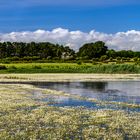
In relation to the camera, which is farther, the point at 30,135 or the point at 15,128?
the point at 15,128

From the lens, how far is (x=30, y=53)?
18625cm

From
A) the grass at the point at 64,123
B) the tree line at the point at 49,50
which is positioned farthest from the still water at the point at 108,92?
the tree line at the point at 49,50

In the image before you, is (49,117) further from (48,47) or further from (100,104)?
(48,47)

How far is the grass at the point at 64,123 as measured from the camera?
1805 cm

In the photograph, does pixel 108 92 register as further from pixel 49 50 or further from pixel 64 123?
pixel 49 50

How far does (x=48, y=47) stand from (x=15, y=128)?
166729mm

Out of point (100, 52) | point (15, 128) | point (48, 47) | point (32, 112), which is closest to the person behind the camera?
point (15, 128)

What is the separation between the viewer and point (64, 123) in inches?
832

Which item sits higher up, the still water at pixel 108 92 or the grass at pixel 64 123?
the grass at pixel 64 123

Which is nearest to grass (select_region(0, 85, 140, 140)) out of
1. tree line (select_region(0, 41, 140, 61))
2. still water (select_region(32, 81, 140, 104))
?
still water (select_region(32, 81, 140, 104))

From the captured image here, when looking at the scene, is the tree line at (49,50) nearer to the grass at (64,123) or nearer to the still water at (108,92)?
the still water at (108,92)

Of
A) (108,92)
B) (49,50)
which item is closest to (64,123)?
(108,92)

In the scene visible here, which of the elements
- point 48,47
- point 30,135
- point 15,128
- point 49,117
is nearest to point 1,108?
point 49,117

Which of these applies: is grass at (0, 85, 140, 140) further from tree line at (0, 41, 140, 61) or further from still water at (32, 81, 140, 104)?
tree line at (0, 41, 140, 61)
